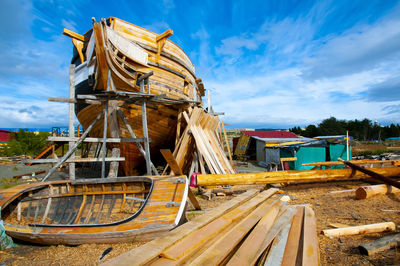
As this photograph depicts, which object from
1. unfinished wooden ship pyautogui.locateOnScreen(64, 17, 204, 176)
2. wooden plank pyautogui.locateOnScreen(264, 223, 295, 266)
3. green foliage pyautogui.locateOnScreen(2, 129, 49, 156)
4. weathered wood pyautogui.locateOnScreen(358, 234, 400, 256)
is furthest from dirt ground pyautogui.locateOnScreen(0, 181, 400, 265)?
green foliage pyautogui.locateOnScreen(2, 129, 49, 156)

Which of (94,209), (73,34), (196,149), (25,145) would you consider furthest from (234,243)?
(25,145)

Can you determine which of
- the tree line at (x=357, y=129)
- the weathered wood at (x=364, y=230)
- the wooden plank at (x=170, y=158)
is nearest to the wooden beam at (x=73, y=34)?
the wooden plank at (x=170, y=158)

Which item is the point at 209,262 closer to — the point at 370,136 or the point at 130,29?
the point at 130,29

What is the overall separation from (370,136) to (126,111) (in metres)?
60.4

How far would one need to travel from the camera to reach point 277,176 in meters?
5.81

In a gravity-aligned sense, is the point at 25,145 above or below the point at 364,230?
above

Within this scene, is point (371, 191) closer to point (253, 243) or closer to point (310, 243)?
point (310, 243)

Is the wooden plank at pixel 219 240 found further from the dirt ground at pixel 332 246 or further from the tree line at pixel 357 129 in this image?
the tree line at pixel 357 129

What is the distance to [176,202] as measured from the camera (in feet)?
10.6

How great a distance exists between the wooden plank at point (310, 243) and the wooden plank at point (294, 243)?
0.26 feet

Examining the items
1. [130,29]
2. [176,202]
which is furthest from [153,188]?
[130,29]

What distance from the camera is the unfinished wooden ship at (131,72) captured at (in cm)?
642

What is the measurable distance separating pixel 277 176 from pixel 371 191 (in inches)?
81.3

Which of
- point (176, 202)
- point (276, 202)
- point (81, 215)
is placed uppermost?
point (176, 202)
